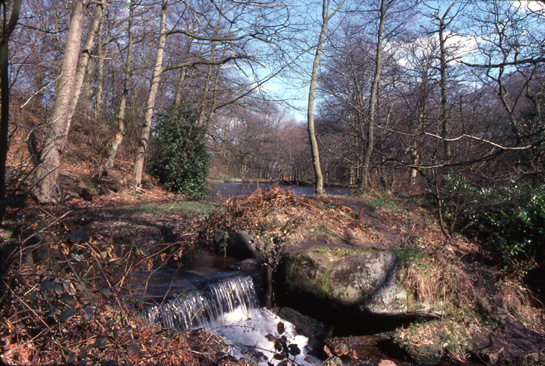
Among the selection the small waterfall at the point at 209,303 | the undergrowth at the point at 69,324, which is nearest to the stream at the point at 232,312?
the small waterfall at the point at 209,303

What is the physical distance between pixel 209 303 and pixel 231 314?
529mm

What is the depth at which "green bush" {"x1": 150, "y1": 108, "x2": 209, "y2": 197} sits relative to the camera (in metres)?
17.0

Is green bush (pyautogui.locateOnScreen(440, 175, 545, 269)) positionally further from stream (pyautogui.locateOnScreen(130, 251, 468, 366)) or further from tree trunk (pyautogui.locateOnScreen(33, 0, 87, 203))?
tree trunk (pyautogui.locateOnScreen(33, 0, 87, 203))

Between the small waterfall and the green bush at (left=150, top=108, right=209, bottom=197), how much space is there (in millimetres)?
11460

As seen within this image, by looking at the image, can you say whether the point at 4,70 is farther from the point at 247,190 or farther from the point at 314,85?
the point at 314,85

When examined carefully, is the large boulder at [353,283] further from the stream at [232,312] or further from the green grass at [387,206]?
the green grass at [387,206]

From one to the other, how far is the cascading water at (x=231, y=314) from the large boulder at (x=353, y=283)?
699 millimetres

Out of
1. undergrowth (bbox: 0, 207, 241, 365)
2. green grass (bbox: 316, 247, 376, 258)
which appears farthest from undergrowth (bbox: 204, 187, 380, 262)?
undergrowth (bbox: 0, 207, 241, 365)

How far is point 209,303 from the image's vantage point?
17.8 feet

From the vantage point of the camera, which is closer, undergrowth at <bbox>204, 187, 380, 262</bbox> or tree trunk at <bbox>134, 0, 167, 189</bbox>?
undergrowth at <bbox>204, 187, 380, 262</bbox>

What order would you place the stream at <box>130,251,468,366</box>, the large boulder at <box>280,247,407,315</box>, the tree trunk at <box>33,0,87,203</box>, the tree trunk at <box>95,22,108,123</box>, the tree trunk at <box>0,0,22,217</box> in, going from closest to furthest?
the tree trunk at <box>0,0,22,217</box> → the stream at <box>130,251,468,366</box> → the large boulder at <box>280,247,407,315</box> → the tree trunk at <box>33,0,87,203</box> → the tree trunk at <box>95,22,108,123</box>

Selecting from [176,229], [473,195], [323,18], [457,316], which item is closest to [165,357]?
[457,316]

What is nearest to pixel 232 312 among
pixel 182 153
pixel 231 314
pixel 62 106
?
pixel 231 314

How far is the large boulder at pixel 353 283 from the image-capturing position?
5.86m
